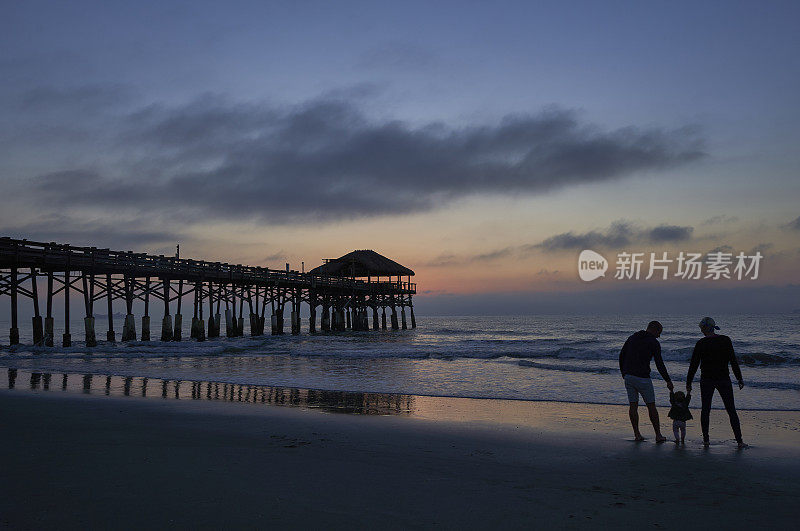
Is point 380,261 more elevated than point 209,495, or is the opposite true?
point 380,261

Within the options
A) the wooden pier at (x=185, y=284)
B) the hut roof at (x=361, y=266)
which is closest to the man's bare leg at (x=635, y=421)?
the wooden pier at (x=185, y=284)

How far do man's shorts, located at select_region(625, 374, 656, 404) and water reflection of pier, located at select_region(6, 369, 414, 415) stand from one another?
3882 millimetres

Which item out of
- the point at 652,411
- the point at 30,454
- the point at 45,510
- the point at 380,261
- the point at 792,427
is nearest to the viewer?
the point at 45,510

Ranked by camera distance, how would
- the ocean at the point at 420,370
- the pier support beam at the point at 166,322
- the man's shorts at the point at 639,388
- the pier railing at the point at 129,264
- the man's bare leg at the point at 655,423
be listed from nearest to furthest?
the man's bare leg at the point at 655,423 < the man's shorts at the point at 639,388 < the ocean at the point at 420,370 < the pier railing at the point at 129,264 < the pier support beam at the point at 166,322

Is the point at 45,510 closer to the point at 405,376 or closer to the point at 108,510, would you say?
the point at 108,510

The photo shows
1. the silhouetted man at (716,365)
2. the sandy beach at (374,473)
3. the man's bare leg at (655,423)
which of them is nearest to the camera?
the sandy beach at (374,473)

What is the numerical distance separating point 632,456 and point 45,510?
19.6ft

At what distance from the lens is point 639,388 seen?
303 inches

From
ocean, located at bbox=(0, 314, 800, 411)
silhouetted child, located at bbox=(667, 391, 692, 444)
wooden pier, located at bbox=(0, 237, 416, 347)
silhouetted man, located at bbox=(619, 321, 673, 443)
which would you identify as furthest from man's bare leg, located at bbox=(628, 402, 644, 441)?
wooden pier, located at bbox=(0, 237, 416, 347)

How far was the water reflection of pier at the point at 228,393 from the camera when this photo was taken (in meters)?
10.9

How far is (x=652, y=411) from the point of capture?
7.73 metres

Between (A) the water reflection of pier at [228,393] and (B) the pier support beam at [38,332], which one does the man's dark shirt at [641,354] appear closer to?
(A) the water reflection of pier at [228,393]

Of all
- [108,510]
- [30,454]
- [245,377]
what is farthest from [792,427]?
[245,377]

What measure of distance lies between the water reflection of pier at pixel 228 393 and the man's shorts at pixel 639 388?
3882 millimetres
